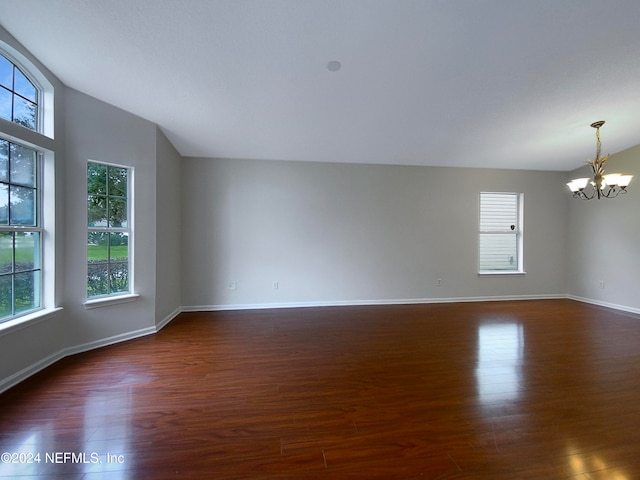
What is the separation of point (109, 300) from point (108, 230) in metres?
0.78

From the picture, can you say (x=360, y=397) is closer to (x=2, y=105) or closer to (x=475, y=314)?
(x=475, y=314)

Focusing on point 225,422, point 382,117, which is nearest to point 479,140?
point 382,117

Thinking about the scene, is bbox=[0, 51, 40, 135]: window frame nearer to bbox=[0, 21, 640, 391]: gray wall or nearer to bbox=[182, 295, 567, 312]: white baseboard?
bbox=[0, 21, 640, 391]: gray wall

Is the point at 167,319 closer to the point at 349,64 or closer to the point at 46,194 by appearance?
the point at 46,194

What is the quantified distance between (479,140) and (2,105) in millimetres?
5283

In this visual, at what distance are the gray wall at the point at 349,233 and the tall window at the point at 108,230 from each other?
1.14m

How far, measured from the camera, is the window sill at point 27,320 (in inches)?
74.2

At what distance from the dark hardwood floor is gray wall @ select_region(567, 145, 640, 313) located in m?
1.72

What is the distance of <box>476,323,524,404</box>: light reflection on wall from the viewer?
1.89 metres

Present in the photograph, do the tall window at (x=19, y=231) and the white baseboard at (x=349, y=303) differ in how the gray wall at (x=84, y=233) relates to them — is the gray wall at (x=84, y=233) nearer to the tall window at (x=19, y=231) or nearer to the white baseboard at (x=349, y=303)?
the tall window at (x=19, y=231)

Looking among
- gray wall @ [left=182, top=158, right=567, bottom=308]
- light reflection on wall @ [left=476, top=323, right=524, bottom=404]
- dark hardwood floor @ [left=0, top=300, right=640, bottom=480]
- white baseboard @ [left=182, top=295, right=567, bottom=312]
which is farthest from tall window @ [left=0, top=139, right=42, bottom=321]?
light reflection on wall @ [left=476, top=323, right=524, bottom=404]

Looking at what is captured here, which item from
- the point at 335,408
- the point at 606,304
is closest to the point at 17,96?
the point at 335,408

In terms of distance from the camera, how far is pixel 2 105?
6.49 feet

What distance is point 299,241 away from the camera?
4285 mm
